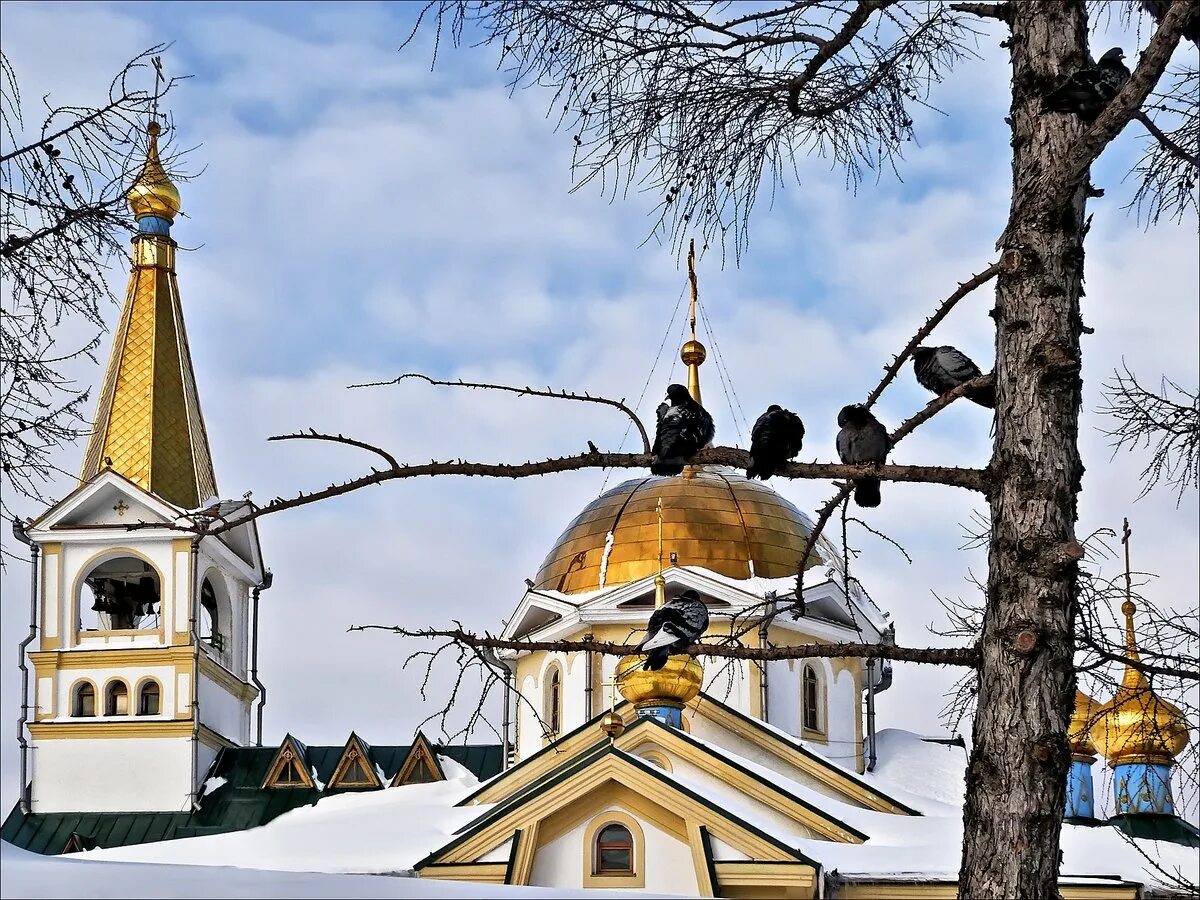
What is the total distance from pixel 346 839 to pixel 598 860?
4.39 metres

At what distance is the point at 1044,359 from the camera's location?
649cm

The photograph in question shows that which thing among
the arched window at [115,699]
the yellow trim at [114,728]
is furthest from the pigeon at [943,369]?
the arched window at [115,699]

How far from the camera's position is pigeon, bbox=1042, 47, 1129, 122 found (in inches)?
260

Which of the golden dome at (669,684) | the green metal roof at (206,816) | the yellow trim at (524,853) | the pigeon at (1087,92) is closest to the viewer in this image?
the pigeon at (1087,92)

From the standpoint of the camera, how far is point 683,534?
29.1m

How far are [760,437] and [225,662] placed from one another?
28.1 m

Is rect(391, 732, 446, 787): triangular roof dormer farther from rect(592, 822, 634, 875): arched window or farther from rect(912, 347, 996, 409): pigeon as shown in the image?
rect(912, 347, 996, 409): pigeon

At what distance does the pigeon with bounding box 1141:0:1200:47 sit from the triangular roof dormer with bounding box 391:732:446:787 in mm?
25232

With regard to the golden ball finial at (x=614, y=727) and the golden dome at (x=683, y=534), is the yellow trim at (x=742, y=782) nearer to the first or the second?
the golden ball finial at (x=614, y=727)

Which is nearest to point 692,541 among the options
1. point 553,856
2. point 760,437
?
point 553,856

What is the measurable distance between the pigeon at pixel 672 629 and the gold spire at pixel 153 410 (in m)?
23.6

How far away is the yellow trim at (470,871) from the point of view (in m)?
21.0

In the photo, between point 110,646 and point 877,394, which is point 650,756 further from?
point 877,394

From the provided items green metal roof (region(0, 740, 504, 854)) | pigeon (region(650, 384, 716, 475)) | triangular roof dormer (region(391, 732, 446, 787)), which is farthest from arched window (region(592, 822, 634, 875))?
pigeon (region(650, 384, 716, 475))
